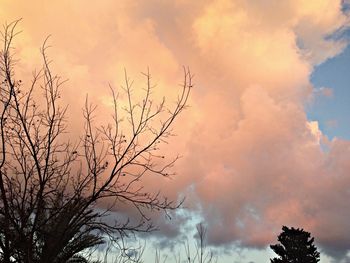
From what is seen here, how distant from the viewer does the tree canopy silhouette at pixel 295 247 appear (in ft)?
184

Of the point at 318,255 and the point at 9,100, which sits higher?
the point at 318,255

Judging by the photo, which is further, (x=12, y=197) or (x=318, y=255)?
(x=318, y=255)

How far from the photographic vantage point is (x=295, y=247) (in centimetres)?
5691

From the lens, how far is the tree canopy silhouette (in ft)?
184

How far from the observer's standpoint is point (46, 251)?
5.45 metres

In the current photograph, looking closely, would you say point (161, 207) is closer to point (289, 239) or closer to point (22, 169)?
point (22, 169)

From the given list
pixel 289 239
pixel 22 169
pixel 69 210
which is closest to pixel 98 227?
pixel 69 210

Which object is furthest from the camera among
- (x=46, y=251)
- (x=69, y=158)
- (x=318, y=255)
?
(x=318, y=255)

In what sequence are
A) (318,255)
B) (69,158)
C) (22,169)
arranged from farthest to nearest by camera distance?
1. (318,255)
2. (69,158)
3. (22,169)

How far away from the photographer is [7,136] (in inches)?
231

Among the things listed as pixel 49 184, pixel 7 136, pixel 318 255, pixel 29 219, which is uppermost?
pixel 318 255

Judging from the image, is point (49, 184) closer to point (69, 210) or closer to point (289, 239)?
point (69, 210)

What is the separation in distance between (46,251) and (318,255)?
5779 centimetres

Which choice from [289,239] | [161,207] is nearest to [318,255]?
[289,239]
